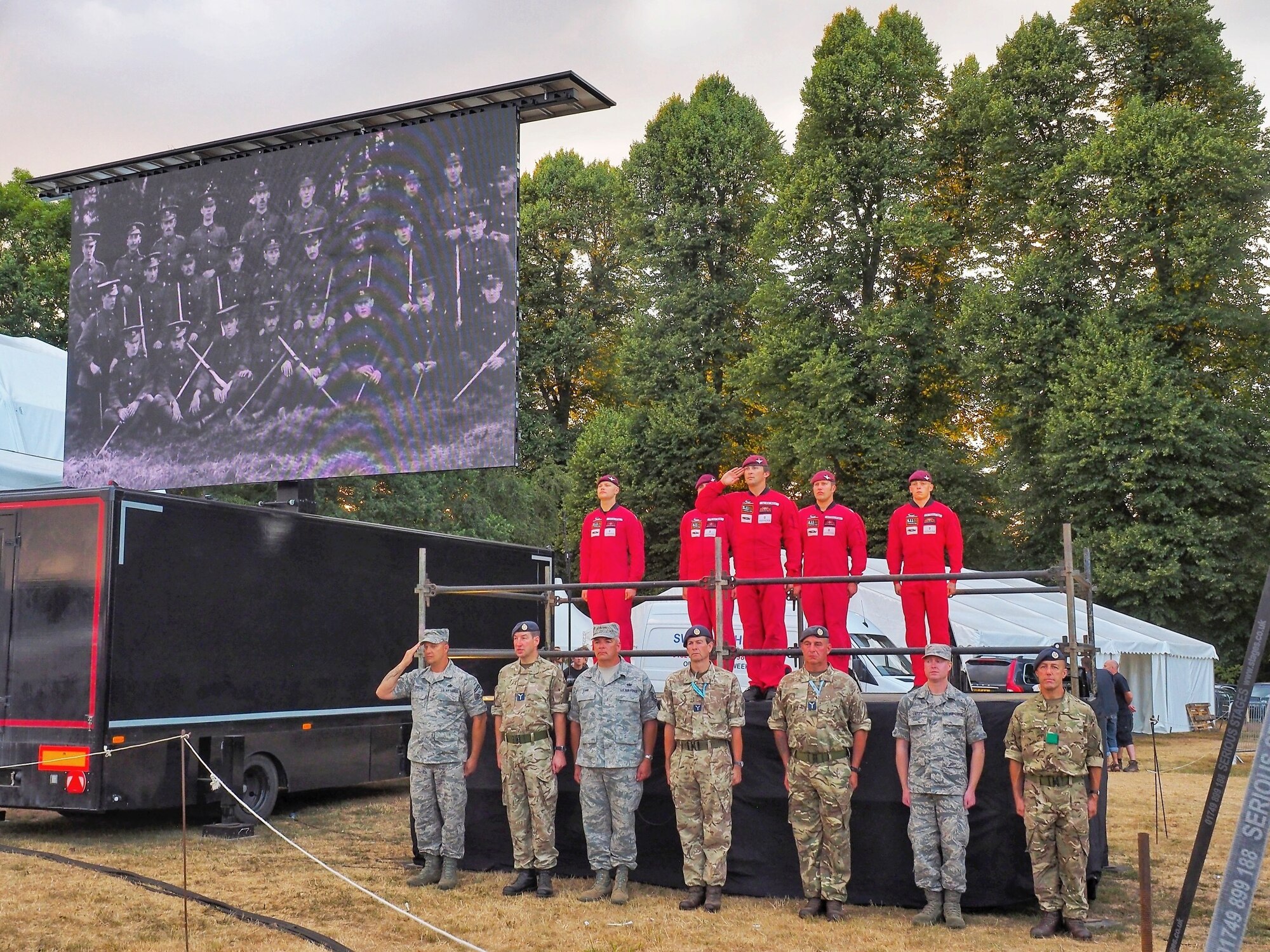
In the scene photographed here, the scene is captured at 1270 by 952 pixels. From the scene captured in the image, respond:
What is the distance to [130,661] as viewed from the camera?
881cm

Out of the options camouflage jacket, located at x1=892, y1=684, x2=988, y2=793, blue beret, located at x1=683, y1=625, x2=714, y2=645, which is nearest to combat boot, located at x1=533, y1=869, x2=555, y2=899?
blue beret, located at x1=683, y1=625, x2=714, y2=645

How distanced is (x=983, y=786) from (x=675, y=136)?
26.7 m

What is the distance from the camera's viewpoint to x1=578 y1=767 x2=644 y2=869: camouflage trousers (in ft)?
24.0

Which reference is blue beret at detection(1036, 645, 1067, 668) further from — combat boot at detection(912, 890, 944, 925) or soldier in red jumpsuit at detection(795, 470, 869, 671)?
soldier in red jumpsuit at detection(795, 470, 869, 671)

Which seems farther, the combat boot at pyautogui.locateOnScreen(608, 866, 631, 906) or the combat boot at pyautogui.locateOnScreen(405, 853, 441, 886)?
the combat boot at pyautogui.locateOnScreen(405, 853, 441, 886)

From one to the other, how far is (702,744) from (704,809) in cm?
39

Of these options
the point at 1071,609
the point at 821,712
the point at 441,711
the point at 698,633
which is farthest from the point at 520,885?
the point at 1071,609

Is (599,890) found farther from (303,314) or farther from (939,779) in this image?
(303,314)

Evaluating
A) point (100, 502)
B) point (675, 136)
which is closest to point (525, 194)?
point (675, 136)

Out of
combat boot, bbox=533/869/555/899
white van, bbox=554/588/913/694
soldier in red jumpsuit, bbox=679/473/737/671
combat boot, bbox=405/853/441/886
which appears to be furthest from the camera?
white van, bbox=554/588/913/694

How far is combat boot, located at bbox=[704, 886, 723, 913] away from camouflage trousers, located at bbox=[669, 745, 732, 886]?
0.11ft

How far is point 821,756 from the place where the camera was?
6.84 m

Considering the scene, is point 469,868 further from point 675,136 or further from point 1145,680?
point 675,136

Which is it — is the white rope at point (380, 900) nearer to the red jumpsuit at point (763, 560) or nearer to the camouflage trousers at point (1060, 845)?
the red jumpsuit at point (763, 560)
